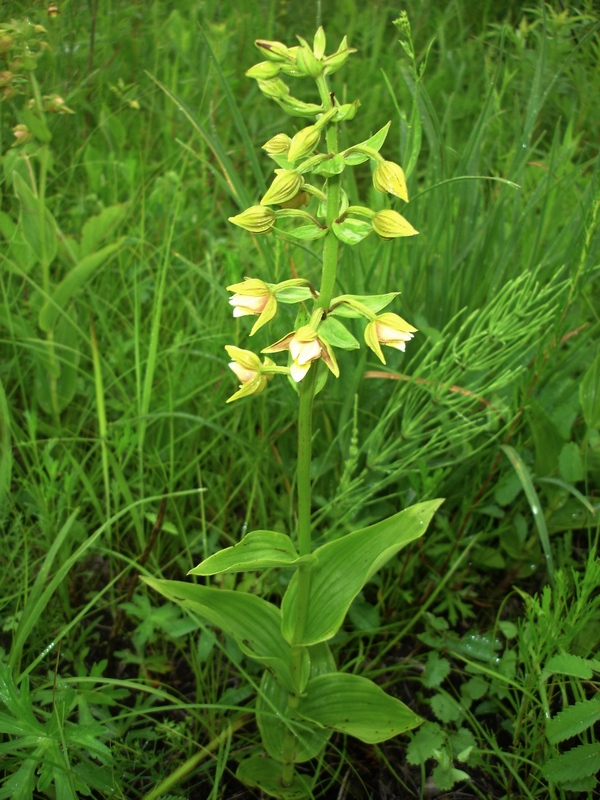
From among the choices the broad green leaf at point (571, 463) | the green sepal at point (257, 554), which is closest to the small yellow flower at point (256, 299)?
the green sepal at point (257, 554)

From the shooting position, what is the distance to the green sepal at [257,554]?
101 centimetres

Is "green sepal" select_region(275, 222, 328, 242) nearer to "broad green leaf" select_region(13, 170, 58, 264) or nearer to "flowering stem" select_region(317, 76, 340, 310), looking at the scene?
"flowering stem" select_region(317, 76, 340, 310)

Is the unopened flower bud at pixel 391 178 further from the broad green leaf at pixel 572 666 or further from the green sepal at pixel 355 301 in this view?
the broad green leaf at pixel 572 666

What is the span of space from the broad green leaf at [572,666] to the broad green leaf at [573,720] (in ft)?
0.13

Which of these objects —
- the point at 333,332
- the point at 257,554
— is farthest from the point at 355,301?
the point at 257,554

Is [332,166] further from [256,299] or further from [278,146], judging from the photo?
[256,299]

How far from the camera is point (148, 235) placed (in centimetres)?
212

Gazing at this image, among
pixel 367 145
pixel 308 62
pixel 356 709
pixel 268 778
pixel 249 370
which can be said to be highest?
pixel 308 62

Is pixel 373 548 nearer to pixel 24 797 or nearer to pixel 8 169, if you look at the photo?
pixel 24 797

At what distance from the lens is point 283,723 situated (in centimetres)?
126

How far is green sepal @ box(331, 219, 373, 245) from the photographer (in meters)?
0.93

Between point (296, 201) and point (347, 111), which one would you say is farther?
point (296, 201)

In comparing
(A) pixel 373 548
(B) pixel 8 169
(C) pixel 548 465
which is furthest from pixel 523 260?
(B) pixel 8 169

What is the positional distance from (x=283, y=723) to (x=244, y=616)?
0.84 feet
